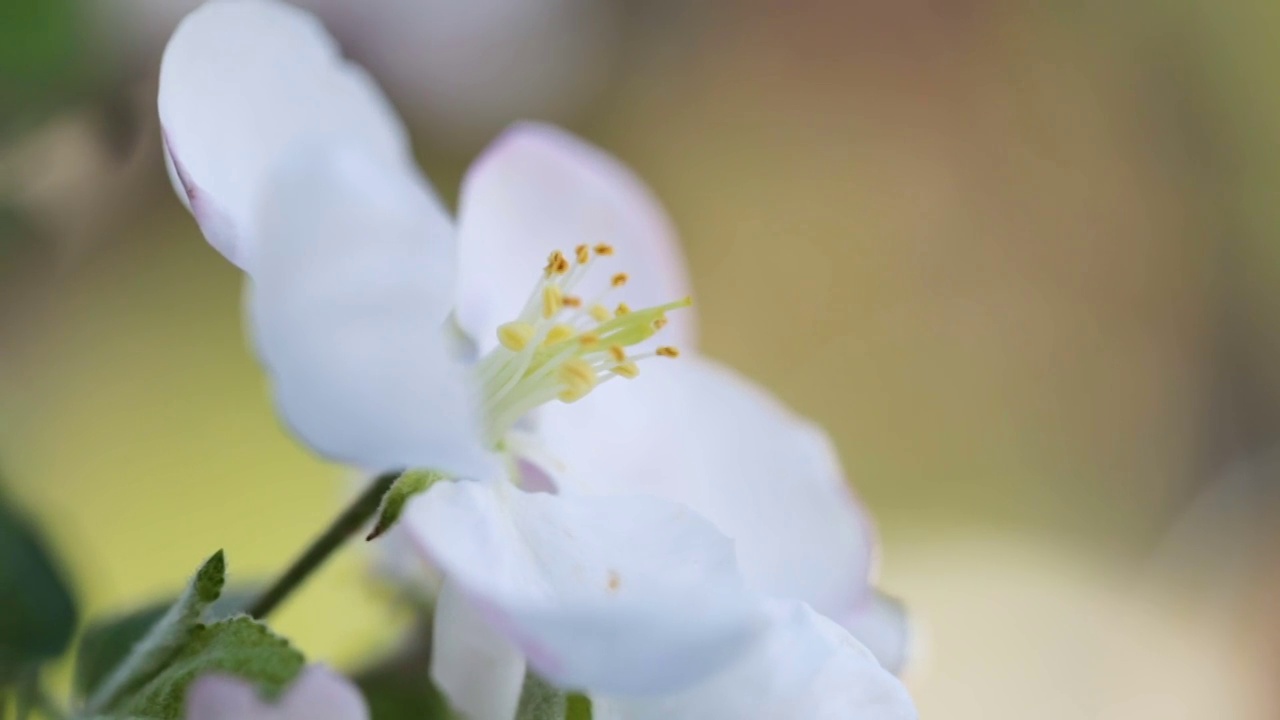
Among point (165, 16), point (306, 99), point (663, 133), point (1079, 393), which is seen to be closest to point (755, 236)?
point (663, 133)

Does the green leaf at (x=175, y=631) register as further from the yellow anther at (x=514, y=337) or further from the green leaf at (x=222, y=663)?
the yellow anther at (x=514, y=337)

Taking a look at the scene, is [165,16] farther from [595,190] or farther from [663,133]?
[663,133]

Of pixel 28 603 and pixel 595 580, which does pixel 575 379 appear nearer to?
Result: pixel 595 580

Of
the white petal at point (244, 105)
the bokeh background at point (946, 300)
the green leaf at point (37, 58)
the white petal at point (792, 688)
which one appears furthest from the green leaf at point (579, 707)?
the bokeh background at point (946, 300)

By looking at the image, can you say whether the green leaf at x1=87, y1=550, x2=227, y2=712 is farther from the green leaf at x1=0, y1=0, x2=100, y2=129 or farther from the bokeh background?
the bokeh background

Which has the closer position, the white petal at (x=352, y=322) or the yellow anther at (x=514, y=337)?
the white petal at (x=352, y=322)

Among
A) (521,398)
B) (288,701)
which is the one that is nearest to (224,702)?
(288,701)

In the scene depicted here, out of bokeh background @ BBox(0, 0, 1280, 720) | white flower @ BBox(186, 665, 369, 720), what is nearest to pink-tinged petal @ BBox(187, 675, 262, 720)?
white flower @ BBox(186, 665, 369, 720)
